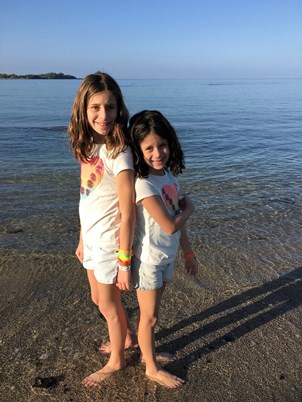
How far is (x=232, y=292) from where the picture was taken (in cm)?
398

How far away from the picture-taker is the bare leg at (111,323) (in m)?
2.62

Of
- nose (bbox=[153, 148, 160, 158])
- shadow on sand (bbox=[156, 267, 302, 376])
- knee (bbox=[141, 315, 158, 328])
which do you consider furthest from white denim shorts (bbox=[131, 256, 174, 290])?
shadow on sand (bbox=[156, 267, 302, 376])

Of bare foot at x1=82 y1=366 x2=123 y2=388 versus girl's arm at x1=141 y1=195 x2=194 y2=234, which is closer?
girl's arm at x1=141 y1=195 x2=194 y2=234

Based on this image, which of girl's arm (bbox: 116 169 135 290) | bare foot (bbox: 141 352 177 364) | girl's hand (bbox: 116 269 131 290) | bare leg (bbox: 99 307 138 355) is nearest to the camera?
girl's arm (bbox: 116 169 135 290)

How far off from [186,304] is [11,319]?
1.60m

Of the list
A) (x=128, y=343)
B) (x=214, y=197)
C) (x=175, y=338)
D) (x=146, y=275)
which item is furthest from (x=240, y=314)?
(x=214, y=197)

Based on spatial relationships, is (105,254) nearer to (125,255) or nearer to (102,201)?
(125,255)

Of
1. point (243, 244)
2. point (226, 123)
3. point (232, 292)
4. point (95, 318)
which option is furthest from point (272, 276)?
point (226, 123)

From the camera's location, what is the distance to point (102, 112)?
241 centimetres

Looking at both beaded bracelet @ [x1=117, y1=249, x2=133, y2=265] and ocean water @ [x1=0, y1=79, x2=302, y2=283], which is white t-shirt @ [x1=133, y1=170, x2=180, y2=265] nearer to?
beaded bracelet @ [x1=117, y1=249, x2=133, y2=265]

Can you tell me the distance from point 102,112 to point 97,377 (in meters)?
1.81

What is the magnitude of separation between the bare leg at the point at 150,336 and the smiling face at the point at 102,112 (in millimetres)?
1083

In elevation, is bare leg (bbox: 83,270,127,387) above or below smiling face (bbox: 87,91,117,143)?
below

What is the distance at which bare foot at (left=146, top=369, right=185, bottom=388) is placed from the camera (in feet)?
8.77
